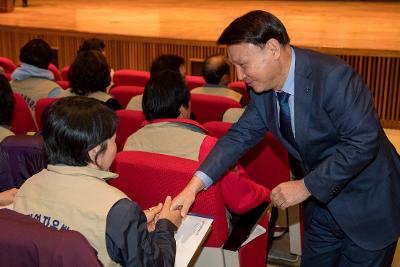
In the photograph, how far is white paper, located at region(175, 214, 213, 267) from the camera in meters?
1.49

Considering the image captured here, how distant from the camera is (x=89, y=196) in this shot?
130 cm

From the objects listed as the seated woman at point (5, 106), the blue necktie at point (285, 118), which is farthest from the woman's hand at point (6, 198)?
the blue necktie at point (285, 118)

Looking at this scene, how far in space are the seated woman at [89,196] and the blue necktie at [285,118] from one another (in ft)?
1.72

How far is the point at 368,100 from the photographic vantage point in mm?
1571

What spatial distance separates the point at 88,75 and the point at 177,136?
132 cm

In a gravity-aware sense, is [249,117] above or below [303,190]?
above

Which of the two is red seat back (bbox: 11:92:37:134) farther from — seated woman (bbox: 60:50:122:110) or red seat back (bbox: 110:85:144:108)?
red seat back (bbox: 110:85:144:108)

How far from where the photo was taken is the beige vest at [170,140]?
2076 mm

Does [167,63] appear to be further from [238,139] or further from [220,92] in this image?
[238,139]

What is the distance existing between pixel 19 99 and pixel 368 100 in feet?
6.46

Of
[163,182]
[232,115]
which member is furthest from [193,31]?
[163,182]

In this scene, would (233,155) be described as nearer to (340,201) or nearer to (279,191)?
(279,191)

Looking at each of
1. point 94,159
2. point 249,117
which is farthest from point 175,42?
point 94,159

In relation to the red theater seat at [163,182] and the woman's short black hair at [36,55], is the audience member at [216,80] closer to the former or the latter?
the woman's short black hair at [36,55]
